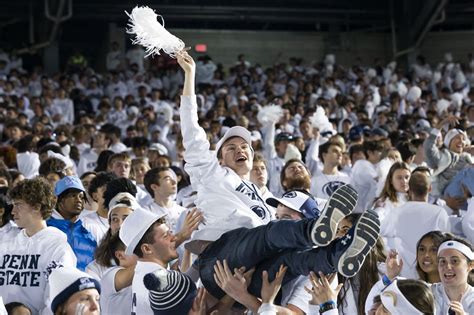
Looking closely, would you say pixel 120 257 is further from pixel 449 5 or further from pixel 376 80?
pixel 449 5

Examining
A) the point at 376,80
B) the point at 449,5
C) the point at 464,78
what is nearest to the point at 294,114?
the point at 376,80

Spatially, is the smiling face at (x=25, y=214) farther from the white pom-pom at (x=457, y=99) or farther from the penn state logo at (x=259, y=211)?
the white pom-pom at (x=457, y=99)

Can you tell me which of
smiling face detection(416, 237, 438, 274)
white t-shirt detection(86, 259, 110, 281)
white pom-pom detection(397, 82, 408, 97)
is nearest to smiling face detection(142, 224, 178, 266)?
white t-shirt detection(86, 259, 110, 281)

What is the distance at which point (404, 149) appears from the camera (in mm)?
12602

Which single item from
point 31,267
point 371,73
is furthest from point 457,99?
point 31,267

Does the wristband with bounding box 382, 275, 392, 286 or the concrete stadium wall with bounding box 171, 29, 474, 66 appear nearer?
the wristband with bounding box 382, 275, 392, 286

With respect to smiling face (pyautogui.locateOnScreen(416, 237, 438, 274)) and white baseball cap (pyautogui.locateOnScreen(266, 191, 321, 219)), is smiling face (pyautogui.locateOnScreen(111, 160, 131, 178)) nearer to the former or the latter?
smiling face (pyautogui.locateOnScreen(416, 237, 438, 274))

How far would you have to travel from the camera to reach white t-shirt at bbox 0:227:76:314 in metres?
6.82

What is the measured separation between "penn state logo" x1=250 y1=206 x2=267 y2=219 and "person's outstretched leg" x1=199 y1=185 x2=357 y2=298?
23.9 inches

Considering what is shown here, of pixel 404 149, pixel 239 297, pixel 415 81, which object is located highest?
pixel 415 81

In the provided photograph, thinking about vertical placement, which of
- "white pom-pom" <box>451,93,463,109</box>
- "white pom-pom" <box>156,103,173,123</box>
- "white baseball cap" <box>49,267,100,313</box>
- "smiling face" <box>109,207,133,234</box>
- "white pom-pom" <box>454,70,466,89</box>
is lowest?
"white baseball cap" <box>49,267,100,313</box>

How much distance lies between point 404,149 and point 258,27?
1823 centimetres

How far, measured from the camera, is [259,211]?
6.85 meters

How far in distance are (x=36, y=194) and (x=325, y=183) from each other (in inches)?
211
